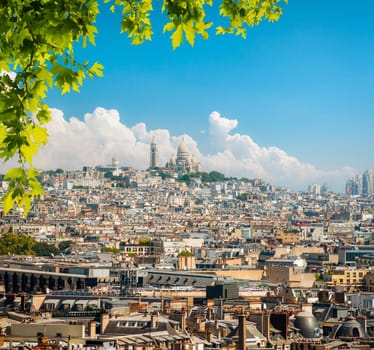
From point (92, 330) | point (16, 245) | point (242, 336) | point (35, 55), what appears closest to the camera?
point (35, 55)

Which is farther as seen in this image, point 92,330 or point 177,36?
point 92,330

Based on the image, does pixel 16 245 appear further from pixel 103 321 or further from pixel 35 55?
pixel 35 55

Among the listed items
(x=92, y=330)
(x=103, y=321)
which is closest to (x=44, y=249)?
(x=103, y=321)

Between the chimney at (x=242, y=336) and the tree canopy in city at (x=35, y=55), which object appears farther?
the chimney at (x=242, y=336)

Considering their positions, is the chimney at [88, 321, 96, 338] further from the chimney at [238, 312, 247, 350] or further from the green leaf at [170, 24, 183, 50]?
the green leaf at [170, 24, 183, 50]

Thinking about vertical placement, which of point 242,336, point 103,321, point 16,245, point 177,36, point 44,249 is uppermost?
point 16,245

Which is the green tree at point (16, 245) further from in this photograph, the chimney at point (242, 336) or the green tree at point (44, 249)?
the chimney at point (242, 336)

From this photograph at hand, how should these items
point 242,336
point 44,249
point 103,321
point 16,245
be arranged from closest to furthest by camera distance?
1. point 242,336
2. point 103,321
3. point 16,245
4. point 44,249

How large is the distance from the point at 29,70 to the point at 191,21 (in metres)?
0.97

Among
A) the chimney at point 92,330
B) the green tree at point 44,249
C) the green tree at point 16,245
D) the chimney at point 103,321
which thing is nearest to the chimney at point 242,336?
the chimney at point 92,330

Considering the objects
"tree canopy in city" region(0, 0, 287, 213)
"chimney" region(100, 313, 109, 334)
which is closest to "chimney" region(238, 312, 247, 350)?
"chimney" region(100, 313, 109, 334)

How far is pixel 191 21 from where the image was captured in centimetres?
701

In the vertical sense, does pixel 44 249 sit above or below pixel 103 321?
above

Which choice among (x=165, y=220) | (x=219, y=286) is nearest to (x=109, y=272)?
(x=219, y=286)
